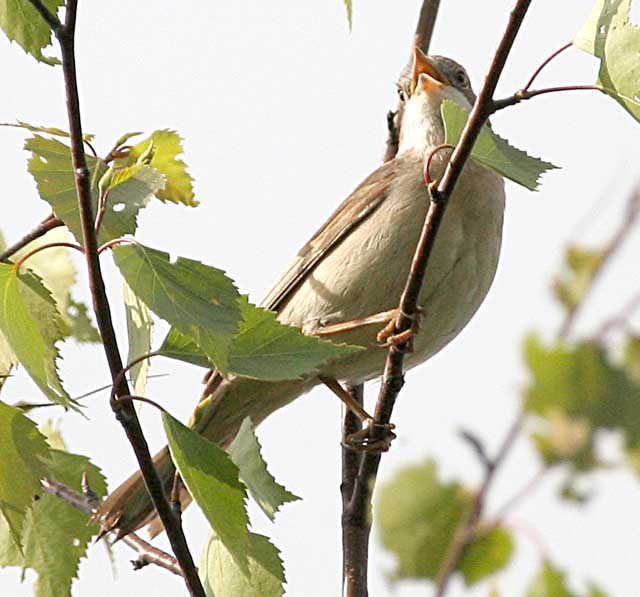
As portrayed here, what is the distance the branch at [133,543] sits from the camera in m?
3.29

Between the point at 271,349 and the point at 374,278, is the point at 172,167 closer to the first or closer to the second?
the point at 271,349

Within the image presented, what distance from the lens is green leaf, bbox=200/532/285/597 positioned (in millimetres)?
2605

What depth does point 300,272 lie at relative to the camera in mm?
4543

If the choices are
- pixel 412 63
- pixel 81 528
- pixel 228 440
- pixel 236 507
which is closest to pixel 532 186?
pixel 236 507

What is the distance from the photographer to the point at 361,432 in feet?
13.3

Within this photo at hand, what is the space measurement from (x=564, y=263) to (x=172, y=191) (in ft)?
5.35

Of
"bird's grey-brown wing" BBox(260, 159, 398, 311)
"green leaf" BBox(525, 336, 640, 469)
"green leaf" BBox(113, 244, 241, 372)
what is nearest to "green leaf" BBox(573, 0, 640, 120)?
"green leaf" BBox(525, 336, 640, 469)

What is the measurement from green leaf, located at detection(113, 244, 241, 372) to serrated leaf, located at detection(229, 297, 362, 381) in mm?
169

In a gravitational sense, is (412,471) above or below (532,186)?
below

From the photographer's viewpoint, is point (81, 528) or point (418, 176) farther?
point (418, 176)

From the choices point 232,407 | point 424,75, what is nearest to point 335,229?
point 232,407

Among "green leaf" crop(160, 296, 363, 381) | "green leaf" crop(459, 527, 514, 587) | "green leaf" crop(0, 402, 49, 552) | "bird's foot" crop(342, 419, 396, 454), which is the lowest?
"green leaf" crop(0, 402, 49, 552)

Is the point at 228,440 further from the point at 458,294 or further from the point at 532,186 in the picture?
the point at 532,186

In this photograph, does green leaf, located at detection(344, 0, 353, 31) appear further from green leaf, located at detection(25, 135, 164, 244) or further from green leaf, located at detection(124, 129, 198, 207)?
green leaf, located at detection(124, 129, 198, 207)
